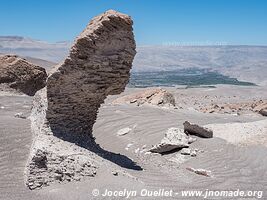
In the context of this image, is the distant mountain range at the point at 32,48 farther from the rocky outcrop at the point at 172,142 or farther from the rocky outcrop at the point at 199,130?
the rocky outcrop at the point at 172,142

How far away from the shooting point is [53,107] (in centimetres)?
761

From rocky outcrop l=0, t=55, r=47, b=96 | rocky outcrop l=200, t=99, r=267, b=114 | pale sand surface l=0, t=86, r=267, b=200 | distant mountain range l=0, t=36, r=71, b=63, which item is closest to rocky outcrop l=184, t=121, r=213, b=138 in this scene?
pale sand surface l=0, t=86, r=267, b=200

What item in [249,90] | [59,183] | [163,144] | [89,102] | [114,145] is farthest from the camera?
[249,90]

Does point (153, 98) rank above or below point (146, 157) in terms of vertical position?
above

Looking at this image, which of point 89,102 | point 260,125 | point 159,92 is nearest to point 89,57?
point 89,102

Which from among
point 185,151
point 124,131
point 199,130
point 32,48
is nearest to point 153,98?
point 124,131

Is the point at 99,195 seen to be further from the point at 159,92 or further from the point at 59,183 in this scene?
the point at 159,92

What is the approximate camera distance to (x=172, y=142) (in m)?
9.85

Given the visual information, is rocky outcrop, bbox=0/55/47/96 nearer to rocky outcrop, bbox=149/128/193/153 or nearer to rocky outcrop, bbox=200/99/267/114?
rocky outcrop, bbox=149/128/193/153

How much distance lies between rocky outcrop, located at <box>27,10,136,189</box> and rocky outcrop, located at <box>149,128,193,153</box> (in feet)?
7.03

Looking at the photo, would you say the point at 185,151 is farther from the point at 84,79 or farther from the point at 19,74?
the point at 19,74

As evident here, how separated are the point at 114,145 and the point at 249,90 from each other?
45.2 m

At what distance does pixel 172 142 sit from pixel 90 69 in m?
3.16

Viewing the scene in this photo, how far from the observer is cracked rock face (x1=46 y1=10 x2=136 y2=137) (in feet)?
24.6
